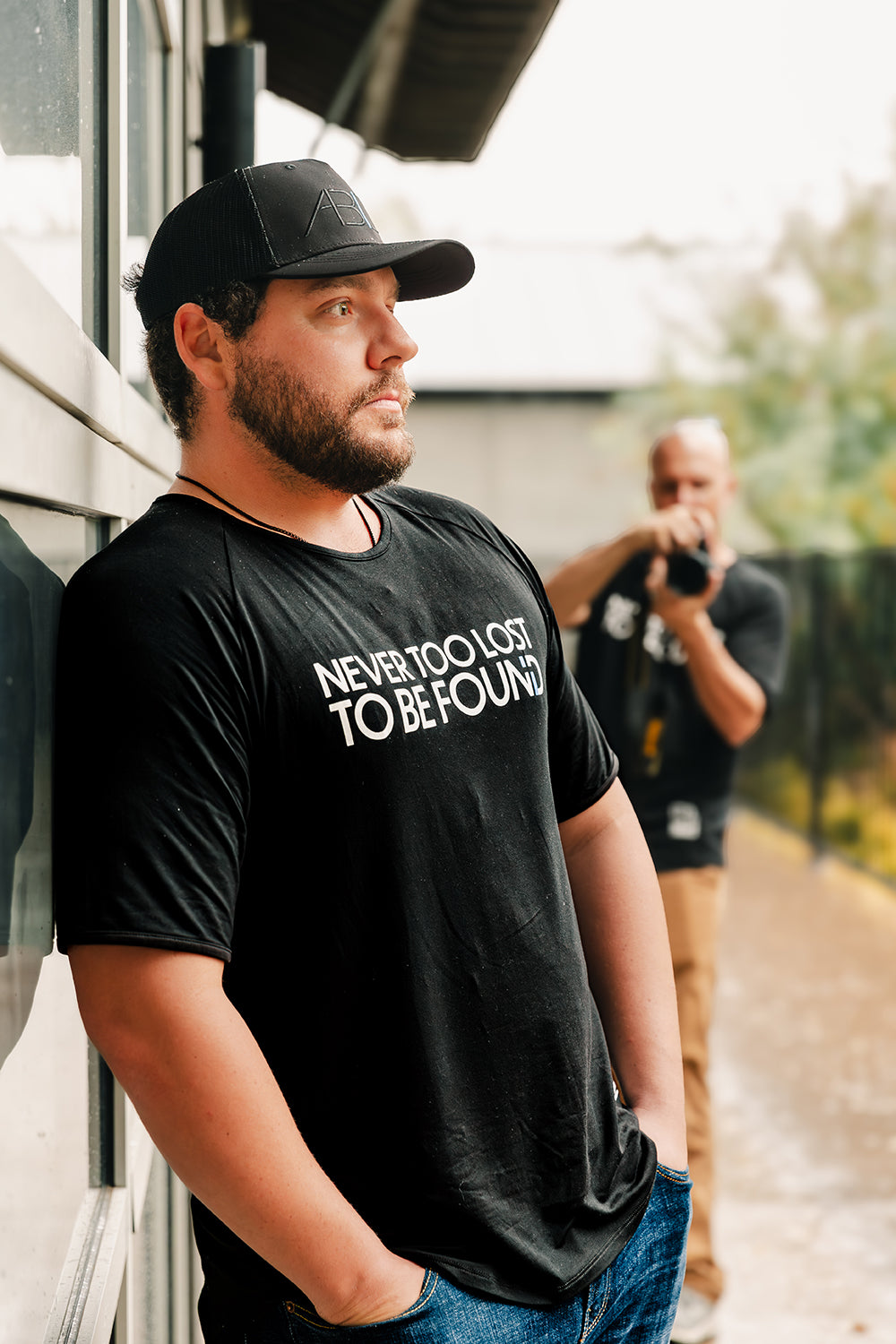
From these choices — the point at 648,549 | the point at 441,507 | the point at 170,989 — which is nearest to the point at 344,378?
the point at 441,507

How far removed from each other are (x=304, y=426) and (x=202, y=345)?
6.0 inches

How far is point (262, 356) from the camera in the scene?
1503 mm

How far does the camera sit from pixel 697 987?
375 centimetres

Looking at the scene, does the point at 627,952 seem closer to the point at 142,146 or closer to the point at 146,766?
the point at 146,766

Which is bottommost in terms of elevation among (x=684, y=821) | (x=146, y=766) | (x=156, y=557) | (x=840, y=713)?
(x=840, y=713)

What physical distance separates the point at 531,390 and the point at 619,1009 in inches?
742

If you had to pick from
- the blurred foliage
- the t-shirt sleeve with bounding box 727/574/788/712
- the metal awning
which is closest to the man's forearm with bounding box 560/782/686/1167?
the t-shirt sleeve with bounding box 727/574/788/712

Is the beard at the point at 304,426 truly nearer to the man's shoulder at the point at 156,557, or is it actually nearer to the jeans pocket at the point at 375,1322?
the man's shoulder at the point at 156,557

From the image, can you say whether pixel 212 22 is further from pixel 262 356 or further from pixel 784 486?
pixel 784 486

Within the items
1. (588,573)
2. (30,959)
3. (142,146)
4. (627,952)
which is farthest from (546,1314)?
(588,573)

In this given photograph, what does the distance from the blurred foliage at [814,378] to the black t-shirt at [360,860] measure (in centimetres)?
1613

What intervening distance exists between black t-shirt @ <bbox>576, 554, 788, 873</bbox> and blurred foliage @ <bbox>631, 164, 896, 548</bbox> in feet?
44.6

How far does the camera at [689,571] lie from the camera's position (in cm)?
379

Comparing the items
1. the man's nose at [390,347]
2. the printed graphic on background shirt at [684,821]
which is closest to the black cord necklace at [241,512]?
the man's nose at [390,347]
